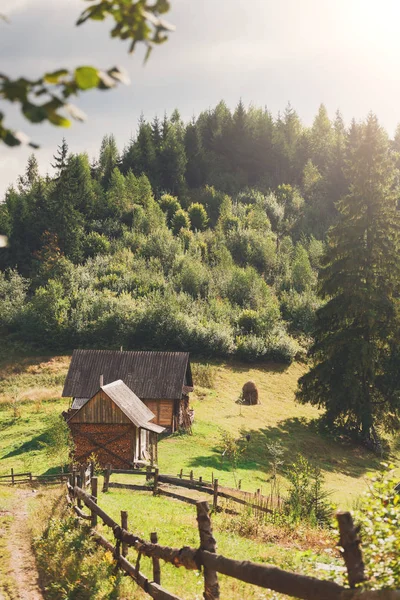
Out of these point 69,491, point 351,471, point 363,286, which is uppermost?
point 363,286

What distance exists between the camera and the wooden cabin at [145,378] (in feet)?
116

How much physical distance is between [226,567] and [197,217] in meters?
81.1

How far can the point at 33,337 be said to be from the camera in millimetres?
55438

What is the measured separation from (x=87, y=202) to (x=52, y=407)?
Result: 144 ft

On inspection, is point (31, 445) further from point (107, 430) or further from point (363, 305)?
point (363, 305)

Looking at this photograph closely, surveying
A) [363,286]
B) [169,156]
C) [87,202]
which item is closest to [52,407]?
[363,286]

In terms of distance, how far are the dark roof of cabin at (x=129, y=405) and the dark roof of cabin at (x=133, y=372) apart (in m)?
4.24

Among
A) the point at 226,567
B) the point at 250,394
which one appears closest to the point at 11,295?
the point at 250,394

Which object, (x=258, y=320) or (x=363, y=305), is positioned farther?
(x=258, y=320)

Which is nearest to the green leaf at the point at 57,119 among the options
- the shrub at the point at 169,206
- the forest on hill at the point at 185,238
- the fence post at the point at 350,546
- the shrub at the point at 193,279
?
the fence post at the point at 350,546

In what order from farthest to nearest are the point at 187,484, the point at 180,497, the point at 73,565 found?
the point at 187,484
the point at 180,497
the point at 73,565

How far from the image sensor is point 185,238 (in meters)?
77.7

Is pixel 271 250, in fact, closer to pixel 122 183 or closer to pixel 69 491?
pixel 122 183

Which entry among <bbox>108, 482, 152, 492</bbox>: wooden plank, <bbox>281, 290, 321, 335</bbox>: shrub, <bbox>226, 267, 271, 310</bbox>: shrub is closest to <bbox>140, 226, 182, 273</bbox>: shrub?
<bbox>226, 267, 271, 310</bbox>: shrub
